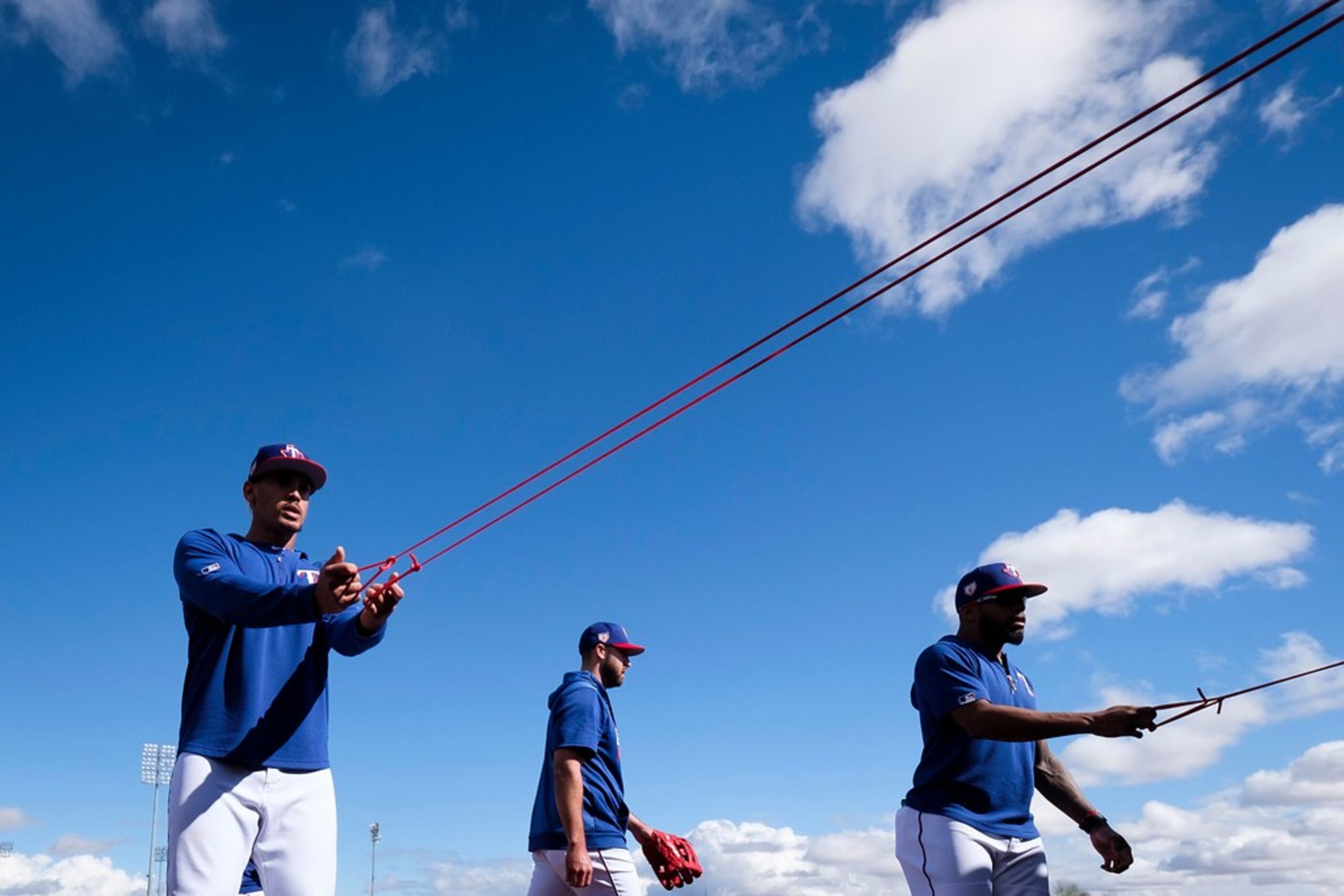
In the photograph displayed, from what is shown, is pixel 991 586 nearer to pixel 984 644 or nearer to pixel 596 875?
pixel 984 644

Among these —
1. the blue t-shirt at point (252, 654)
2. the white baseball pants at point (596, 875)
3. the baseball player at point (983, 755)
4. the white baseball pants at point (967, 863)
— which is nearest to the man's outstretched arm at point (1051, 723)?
the baseball player at point (983, 755)

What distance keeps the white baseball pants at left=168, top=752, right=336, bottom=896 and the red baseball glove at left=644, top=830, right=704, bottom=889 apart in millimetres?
2988

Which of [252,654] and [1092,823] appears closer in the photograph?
[252,654]

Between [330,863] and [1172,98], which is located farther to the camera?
[330,863]

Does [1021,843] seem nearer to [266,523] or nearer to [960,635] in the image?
[960,635]

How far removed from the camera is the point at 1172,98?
4219mm

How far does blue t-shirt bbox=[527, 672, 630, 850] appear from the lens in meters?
6.47

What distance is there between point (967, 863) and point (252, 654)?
3162 millimetres

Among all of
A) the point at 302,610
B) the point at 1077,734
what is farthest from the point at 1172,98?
the point at 302,610

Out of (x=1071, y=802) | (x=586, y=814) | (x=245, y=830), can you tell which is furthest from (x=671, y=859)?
(x=245, y=830)

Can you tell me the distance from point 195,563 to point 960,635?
11.8 feet

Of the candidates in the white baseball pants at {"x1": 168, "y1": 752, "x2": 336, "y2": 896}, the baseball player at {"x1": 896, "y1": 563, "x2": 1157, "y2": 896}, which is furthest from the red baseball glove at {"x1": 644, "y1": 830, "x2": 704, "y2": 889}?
the white baseball pants at {"x1": 168, "y1": 752, "x2": 336, "y2": 896}

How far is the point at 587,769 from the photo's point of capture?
662 cm

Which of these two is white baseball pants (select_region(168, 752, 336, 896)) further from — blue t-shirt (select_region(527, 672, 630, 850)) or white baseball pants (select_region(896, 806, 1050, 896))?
white baseball pants (select_region(896, 806, 1050, 896))
